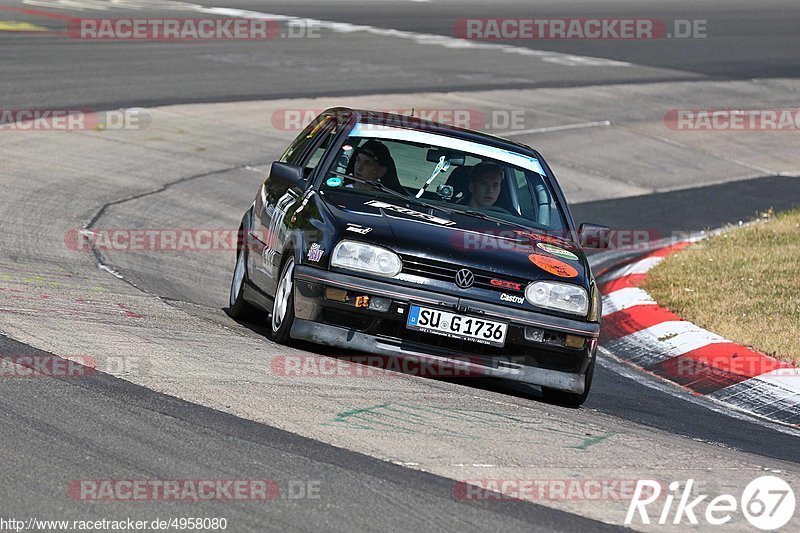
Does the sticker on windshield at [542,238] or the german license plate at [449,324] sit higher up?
the sticker on windshield at [542,238]

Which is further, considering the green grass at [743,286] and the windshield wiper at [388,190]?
the green grass at [743,286]

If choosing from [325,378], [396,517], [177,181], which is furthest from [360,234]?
[177,181]

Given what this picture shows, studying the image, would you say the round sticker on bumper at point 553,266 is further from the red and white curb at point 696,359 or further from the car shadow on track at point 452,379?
the red and white curb at point 696,359

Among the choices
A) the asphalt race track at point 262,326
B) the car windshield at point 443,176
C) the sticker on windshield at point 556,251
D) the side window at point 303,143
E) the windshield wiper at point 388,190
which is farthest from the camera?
the side window at point 303,143

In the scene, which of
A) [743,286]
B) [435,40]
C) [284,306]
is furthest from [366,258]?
[435,40]

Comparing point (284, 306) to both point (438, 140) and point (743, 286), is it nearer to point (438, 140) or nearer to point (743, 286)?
point (438, 140)

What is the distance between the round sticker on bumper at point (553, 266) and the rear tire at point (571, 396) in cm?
49

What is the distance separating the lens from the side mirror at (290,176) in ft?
26.2

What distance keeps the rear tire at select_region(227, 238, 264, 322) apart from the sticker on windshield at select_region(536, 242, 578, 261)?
2.07m

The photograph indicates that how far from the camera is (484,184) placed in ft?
27.1

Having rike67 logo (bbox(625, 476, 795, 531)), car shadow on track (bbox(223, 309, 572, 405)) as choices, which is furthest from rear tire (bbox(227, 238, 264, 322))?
rike67 logo (bbox(625, 476, 795, 531))

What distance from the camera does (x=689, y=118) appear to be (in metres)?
21.4

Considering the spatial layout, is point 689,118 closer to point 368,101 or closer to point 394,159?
point 368,101

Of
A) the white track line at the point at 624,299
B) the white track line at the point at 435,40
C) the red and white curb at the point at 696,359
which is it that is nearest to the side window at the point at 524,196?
the red and white curb at the point at 696,359
